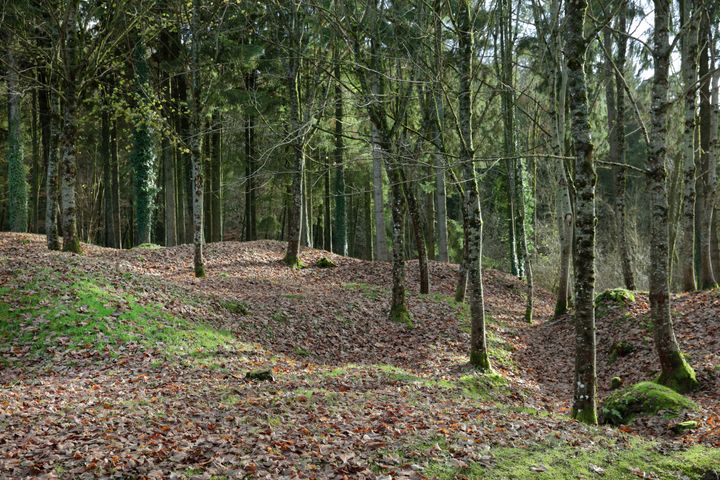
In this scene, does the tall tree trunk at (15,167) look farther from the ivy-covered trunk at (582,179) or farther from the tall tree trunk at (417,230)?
the ivy-covered trunk at (582,179)

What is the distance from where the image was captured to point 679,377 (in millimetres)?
9781

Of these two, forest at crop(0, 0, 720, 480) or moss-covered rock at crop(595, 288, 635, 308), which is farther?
moss-covered rock at crop(595, 288, 635, 308)

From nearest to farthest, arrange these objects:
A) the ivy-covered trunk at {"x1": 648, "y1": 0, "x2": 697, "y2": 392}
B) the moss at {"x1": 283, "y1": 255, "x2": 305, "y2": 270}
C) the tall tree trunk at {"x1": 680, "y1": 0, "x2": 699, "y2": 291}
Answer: the ivy-covered trunk at {"x1": 648, "y1": 0, "x2": 697, "y2": 392} → the tall tree trunk at {"x1": 680, "y1": 0, "x2": 699, "y2": 291} → the moss at {"x1": 283, "y1": 255, "x2": 305, "y2": 270}

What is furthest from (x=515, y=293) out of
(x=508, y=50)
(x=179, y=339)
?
(x=179, y=339)

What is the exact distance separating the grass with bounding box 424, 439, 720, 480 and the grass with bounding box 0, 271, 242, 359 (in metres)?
6.56

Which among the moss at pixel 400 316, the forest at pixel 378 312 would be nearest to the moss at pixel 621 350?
the forest at pixel 378 312

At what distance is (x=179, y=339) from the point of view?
442 inches

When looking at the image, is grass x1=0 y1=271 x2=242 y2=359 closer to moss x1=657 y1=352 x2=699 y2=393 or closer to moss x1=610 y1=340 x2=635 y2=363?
moss x1=657 y1=352 x2=699 y2=393

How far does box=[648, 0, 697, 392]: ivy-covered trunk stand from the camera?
9438mm

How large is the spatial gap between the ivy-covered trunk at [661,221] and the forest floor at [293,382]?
584 millimetres

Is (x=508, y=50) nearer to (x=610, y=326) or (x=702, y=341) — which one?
(x=610, y=326)

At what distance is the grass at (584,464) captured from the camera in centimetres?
578

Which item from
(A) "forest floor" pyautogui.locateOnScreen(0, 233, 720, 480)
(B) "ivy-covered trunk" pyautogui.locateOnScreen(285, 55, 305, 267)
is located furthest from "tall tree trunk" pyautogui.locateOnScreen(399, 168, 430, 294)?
(B) "ivy-covered trunk" pyautogui.locateOnScreen(285, 55, 305, 267)

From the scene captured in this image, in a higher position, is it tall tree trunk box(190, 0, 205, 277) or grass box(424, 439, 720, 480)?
tall tree trunk box(190, 0, 205, 277)
